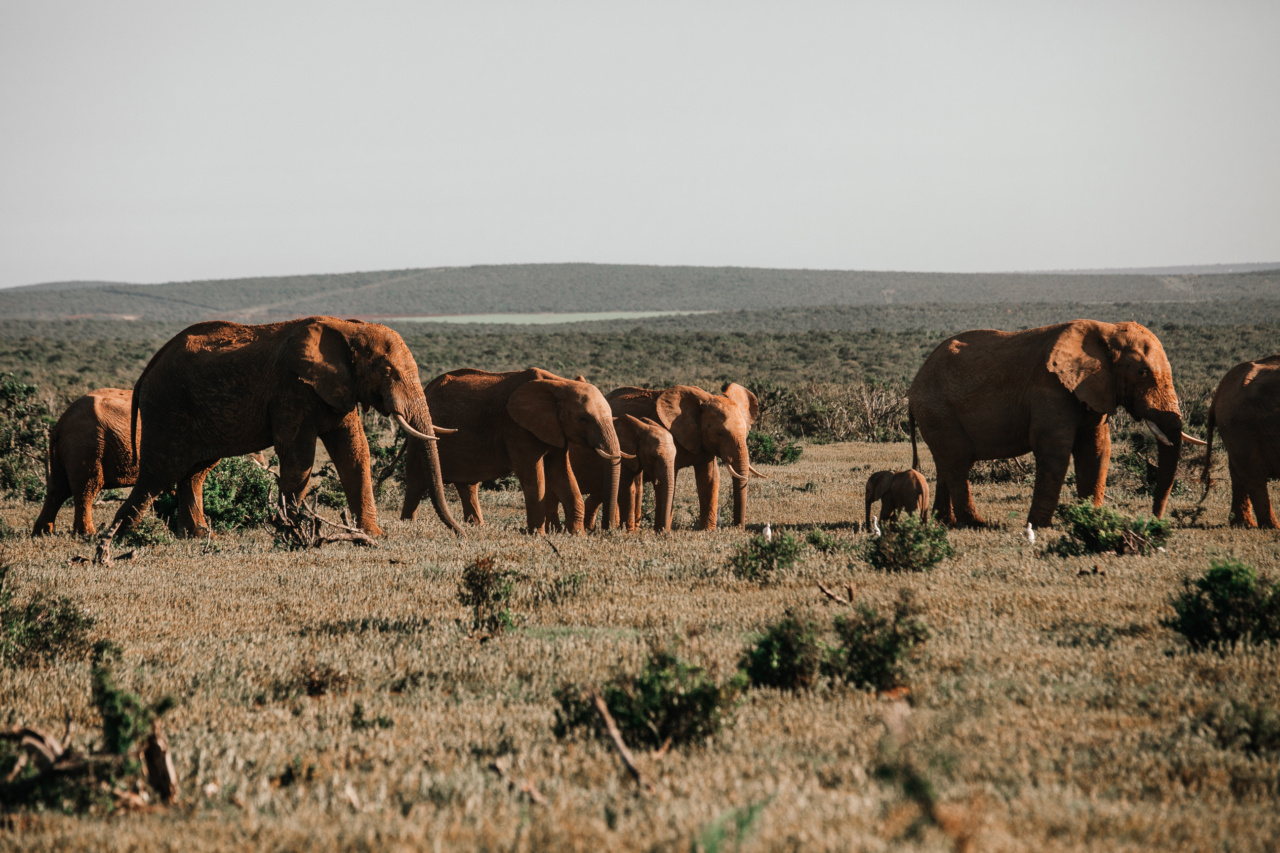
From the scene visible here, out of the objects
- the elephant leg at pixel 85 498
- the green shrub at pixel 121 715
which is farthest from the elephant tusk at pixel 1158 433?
the elephant leg at pixel 85 498

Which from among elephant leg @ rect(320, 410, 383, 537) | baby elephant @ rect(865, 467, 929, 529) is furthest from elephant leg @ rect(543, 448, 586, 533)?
baby elephant @ rect(865, 467, 929, 529)

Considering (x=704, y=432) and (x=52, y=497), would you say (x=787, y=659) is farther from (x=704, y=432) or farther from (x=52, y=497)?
(x=52, y=497)

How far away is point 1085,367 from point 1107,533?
3.10 m

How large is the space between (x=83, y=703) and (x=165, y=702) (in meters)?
1.68

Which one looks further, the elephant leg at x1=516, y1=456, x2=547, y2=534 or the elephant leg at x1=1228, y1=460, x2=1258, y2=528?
the elephant leg at x1=516, y1=456, x2=547, y2=534

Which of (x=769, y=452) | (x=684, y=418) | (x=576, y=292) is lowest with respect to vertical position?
(x=769, y=452)

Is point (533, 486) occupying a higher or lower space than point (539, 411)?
lower

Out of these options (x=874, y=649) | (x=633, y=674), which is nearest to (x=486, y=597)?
(x=633, y=674)

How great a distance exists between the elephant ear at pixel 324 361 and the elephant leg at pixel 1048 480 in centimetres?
791

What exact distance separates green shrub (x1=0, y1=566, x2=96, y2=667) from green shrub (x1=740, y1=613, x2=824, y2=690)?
4.11 m

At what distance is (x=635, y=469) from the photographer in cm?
1397

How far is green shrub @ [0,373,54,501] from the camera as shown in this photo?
17.0m

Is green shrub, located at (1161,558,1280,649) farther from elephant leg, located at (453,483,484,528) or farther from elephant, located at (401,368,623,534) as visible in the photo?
elephant leg, located at (453,483,484,528)

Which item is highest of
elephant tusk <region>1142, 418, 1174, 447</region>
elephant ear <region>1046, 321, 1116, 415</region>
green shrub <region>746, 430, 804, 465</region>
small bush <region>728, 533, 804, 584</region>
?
elephant ear <region>1046, 321, 1116, 415</region>
